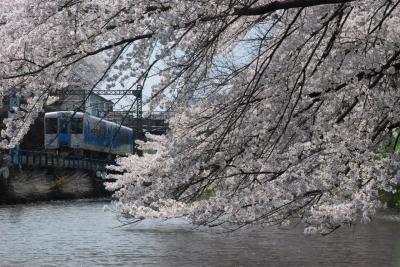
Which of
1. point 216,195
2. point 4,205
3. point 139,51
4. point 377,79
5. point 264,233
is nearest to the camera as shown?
point 139,51

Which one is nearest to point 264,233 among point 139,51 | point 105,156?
point 139,51

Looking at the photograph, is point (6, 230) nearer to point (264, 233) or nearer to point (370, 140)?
point (264, 233)

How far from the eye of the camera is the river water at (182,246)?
12.7 meters

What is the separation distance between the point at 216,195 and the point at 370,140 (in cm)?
238

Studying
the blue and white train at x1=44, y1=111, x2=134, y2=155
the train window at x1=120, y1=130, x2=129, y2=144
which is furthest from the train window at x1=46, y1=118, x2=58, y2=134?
the train window at x1=120, y1=130, x2=129, y2=144

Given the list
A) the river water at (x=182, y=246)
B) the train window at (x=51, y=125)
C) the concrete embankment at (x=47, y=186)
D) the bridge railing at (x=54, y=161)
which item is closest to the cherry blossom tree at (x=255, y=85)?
the river water at (x=182, y=246)

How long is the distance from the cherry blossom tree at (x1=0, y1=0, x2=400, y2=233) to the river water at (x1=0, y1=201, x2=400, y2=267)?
4.23 metres

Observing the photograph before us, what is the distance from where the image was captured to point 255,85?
19.6ft

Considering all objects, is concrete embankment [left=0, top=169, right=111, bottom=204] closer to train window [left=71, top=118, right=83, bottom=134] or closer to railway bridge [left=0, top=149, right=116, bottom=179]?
railway bridge [left=0, top=149, right=116, bottom=179]

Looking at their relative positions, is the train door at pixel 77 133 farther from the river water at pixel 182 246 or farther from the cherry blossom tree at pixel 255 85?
the cherry blossom tree at pixel 255 85

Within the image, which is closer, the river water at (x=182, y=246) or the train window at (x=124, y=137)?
the river water at (x=182, y=246)

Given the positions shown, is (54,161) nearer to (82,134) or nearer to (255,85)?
(82,134)

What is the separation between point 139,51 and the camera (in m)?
5.42

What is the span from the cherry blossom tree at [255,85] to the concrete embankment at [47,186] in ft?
86.1
